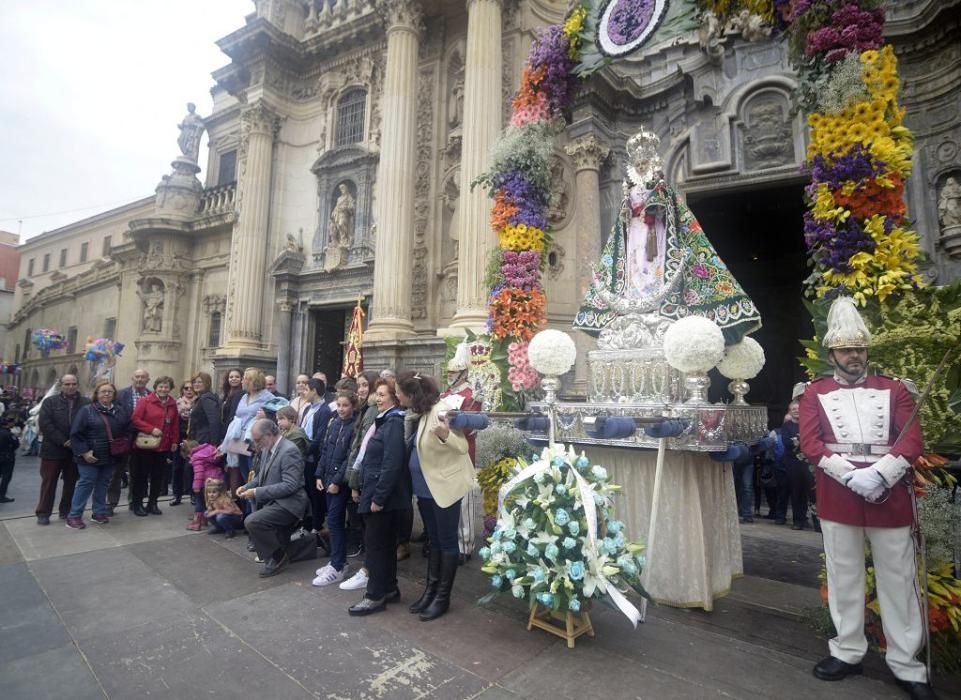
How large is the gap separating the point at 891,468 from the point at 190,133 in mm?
25103

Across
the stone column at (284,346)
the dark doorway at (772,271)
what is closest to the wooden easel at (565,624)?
the dark doorway at (772,271)

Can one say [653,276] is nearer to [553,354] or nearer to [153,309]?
[553,354]

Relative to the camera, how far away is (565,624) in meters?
3.51

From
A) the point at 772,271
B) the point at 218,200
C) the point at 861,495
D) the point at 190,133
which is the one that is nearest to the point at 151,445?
the point at 861,495

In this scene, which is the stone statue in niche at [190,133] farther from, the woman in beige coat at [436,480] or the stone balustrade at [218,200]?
the woman in beige coat at [436,480]

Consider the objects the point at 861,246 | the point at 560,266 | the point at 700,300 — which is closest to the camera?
the point at 861,246

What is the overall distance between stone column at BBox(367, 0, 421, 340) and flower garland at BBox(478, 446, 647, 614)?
9464 millimetres

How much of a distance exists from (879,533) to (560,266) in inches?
357

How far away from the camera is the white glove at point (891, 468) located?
279cm

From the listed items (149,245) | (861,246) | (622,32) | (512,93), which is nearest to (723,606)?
(861,246)

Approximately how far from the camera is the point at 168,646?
3.38m

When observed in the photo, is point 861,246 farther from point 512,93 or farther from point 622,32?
point 512,93

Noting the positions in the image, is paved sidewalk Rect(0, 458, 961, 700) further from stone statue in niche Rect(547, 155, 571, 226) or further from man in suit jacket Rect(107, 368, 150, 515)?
stone statue in niche Rect(547, 155, 571, 226)

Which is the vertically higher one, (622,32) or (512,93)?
(512,93)
